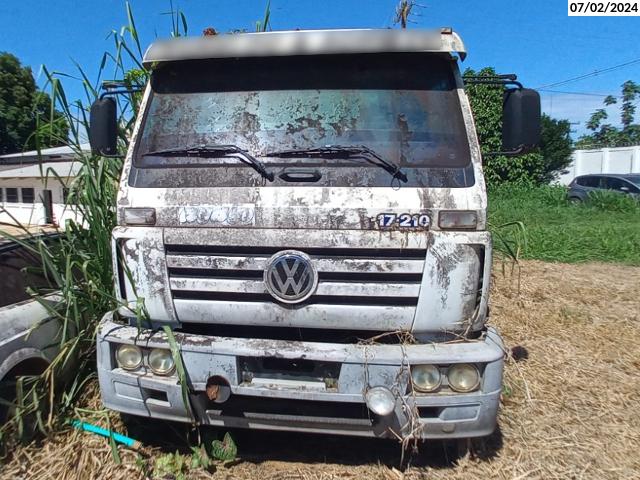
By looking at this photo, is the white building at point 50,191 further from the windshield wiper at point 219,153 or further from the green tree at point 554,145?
the green tree at point 554,145

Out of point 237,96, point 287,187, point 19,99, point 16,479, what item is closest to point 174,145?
point 237,96

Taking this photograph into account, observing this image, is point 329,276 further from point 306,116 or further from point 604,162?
point 604,162

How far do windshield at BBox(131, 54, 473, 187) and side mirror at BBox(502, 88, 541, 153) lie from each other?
42 centimetres

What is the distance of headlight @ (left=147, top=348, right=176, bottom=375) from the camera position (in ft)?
8.90

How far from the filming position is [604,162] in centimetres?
2723

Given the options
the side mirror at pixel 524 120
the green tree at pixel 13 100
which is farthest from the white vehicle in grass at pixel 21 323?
the green tree at pixel 13 100

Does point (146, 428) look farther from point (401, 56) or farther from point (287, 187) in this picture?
point (401, 56)

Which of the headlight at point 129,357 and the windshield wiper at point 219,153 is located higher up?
the windshield wiper at point 219,153

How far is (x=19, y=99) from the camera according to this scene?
89.3 ft

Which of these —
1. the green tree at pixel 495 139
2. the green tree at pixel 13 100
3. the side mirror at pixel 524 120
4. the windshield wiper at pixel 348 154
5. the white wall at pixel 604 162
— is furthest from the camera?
the white wall at pixel 604 162

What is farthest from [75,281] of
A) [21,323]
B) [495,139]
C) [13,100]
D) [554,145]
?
[13,100]

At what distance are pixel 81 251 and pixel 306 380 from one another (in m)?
1.83

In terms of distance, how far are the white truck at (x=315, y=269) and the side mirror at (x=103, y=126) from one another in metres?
0.44

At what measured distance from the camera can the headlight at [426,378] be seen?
2.59 m
